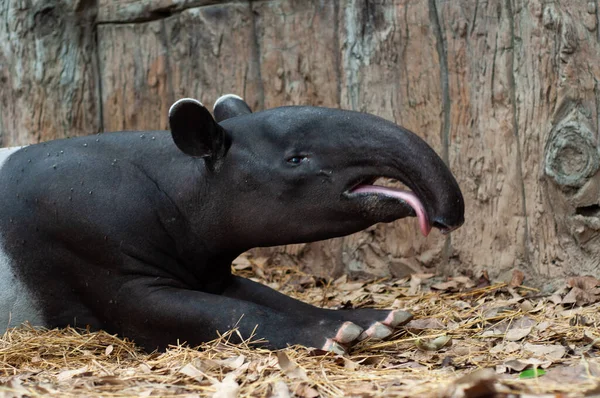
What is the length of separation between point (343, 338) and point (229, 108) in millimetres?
1715

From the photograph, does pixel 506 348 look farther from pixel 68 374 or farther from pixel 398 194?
pixel 68 374

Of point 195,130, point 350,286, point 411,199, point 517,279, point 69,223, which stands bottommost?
point 350,286

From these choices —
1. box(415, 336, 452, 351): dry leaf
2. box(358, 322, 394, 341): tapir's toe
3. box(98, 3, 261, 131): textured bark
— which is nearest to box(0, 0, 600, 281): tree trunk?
box(98, 3, 261, 131): textured bark

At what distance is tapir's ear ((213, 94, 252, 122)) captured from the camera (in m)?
5.26

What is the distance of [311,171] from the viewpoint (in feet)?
14.6

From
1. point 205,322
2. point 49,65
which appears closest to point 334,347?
point 205,322

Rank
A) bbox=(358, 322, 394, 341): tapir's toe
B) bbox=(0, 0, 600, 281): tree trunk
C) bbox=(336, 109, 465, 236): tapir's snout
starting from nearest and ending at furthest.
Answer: bbox=(336, 109, 465, 236): tapir's snout, bbox=(358, 322, 394, 341): tapir's toe, bbox=(0, 0, 600, 281): tree trunk

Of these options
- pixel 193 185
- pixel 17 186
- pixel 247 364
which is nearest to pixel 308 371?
pixel 247 364

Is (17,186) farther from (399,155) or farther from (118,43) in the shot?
(118,43)

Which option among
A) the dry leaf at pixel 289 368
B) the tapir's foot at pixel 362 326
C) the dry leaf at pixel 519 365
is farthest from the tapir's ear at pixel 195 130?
the dry leaf at pixel 519 365

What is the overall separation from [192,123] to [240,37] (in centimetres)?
240

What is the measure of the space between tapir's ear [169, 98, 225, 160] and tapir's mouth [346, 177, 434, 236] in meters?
0.74

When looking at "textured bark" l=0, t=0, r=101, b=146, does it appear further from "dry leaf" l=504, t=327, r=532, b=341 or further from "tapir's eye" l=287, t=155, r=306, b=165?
"dry leaf" l=504, t=327, r=532, b=341

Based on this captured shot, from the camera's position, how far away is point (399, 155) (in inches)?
164
